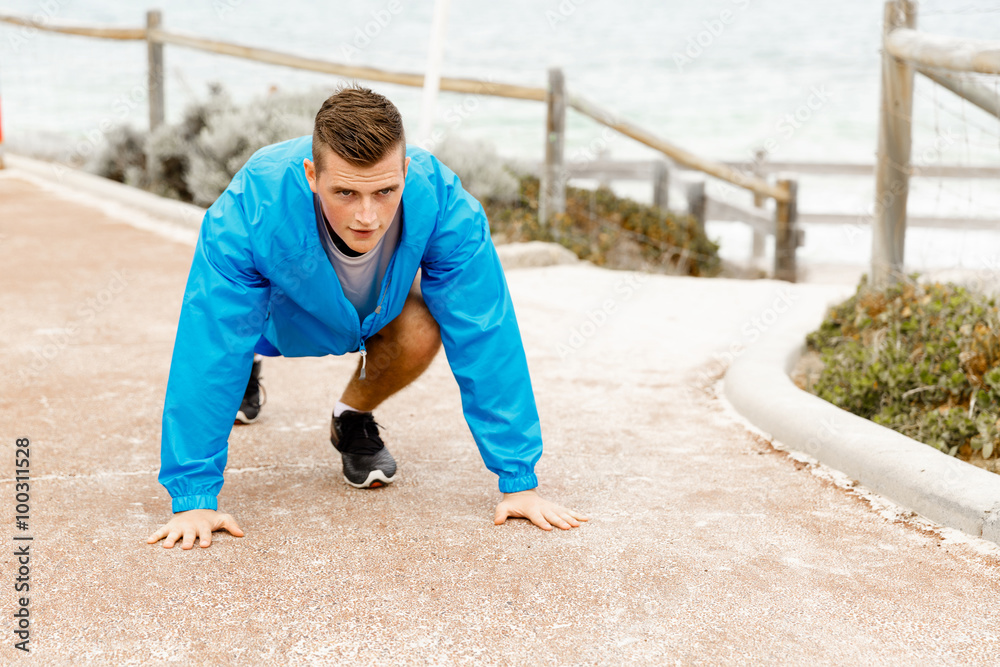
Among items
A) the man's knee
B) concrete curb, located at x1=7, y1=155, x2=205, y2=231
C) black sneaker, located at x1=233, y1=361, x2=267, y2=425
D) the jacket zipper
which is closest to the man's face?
the jacket zipper

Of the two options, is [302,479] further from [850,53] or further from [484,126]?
[850,53]

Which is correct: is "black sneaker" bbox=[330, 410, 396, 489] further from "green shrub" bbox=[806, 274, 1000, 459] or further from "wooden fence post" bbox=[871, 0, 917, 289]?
"wooden fence post" bbox=[871, 0, 917, 289]

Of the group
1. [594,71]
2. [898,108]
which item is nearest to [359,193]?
[898,108]

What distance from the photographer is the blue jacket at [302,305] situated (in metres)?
2.43

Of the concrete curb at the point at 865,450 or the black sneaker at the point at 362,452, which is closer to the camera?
the concrete curb at the point at 865,450

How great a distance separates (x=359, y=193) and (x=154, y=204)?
6027 millimetres

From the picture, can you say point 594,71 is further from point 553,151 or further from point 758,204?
point 553,151

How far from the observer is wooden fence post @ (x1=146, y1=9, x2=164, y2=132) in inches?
378

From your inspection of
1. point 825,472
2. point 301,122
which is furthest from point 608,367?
point 301,122

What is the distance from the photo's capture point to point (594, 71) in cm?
3706

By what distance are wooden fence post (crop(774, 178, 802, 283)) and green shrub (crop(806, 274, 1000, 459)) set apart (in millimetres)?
4279

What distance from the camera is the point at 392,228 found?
255cm

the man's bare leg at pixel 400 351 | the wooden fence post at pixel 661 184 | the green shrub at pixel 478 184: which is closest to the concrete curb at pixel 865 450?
the man's bare leg at pixel 400 351

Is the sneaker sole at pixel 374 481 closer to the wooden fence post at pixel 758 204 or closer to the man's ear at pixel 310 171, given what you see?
the man's ear at pixel 310 171
